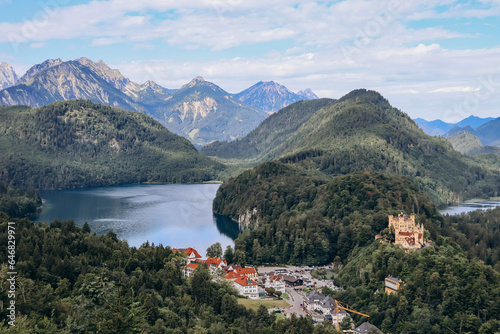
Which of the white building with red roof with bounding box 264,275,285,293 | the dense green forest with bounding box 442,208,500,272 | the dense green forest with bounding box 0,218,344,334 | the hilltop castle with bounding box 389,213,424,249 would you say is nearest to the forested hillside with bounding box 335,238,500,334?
the hilltop castle with bounding box 389,213,424,249

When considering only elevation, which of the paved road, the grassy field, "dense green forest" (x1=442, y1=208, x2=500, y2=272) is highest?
"dense green forest" (x1=442, y1=208, x2=500, y2=272)

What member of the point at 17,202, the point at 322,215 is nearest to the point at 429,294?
the point at 322,215

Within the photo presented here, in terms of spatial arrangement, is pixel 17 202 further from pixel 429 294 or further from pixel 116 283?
pixel 429 294

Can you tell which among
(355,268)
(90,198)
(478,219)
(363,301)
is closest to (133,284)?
(363,301)

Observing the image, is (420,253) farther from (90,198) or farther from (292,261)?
(90,198)

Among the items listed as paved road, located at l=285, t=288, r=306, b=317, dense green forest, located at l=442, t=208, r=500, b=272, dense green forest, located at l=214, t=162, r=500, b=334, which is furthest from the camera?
dense green forest, located at l=442, t=208, r=500, b=272

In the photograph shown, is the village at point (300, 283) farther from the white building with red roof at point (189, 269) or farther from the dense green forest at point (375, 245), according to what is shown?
the dense green forest at point (375, 245)

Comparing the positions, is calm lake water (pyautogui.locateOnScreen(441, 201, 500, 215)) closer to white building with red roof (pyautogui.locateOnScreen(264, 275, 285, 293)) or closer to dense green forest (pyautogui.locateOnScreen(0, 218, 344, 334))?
white building with red roof (pyautogui.locateOnScreen(264, 275, 285, 293))
